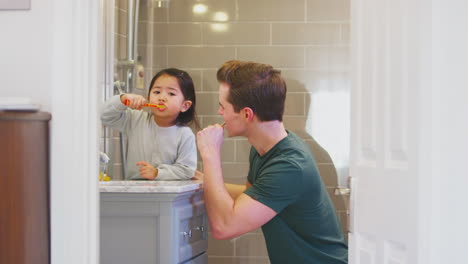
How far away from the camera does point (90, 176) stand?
149 cm

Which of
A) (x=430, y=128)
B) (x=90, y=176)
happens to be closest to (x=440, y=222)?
(x=430, y=128)

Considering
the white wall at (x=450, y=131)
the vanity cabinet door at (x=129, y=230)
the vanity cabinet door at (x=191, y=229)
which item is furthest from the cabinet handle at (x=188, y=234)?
the white wall at (x=450, y=131)

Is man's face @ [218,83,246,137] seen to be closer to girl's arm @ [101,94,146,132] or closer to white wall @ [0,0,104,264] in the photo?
girl's arm @ [101,94,146,132]

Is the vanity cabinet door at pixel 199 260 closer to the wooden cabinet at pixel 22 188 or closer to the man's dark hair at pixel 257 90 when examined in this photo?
the man's dark hair at pixel 257 90

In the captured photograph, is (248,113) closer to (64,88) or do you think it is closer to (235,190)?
(235,190)

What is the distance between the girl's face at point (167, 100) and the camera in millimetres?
2592

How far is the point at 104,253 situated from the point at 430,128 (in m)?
1.11

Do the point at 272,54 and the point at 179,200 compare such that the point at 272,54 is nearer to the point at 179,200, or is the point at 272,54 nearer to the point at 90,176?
the point at 179,200

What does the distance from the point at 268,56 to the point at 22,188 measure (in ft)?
8.08

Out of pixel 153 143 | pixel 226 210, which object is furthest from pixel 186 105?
pixel 226 210

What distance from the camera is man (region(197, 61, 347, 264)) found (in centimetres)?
229

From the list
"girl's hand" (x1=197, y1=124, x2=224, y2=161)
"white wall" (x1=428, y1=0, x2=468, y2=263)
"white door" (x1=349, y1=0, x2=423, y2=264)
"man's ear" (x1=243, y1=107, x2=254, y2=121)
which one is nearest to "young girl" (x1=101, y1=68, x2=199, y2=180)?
"girl's hand" (x1=197, y1=124, x2=224, y2=161)

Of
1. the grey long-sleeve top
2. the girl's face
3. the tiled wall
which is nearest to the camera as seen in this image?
the grey long-sleeve top

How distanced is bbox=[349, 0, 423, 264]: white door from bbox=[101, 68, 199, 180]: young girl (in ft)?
2.84
